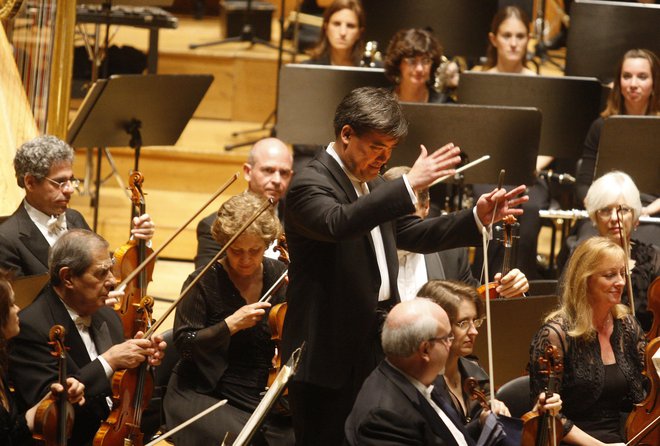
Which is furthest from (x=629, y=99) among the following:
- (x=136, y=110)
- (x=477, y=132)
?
(x=136, y=110)

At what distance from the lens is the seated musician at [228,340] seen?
11.5ft

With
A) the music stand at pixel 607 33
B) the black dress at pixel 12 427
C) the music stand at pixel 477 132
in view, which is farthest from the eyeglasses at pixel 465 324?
the music stand at pixel 607 33

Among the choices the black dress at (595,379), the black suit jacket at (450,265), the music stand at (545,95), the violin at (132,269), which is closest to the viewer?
the black dress at (595,379)

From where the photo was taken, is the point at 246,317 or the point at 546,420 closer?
the point at 546,420

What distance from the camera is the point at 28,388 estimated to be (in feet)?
10.2

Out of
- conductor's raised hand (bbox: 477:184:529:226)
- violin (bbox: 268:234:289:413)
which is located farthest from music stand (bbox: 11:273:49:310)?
conductor's raised hand (bbox: 477:184:529:226)

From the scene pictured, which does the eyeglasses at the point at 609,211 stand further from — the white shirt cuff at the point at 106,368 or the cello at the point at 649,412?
the white shirt cuff at the point at 106,368

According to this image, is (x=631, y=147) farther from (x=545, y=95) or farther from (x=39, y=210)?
(x=39, y=210)

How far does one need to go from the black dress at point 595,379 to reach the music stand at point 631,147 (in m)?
1.22

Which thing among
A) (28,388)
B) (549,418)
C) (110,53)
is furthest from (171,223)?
(549,418)

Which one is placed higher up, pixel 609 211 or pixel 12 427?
pixel 609 211

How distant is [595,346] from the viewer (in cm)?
349

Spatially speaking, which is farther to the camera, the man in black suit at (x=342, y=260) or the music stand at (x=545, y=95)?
the music stand at (x=545, y=95)

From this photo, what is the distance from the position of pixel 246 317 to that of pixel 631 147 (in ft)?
6.49
